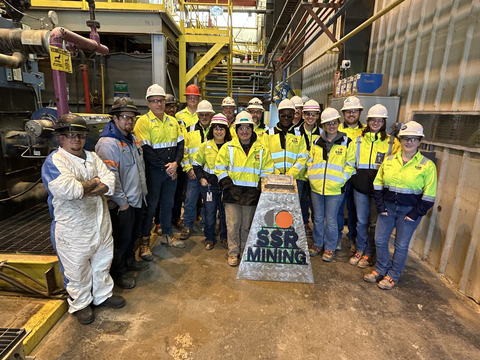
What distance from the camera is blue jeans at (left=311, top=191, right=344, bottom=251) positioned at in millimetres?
3841

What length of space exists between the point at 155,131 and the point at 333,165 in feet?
7.68

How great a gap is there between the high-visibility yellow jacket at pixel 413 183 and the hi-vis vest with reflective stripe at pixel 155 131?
2.73m

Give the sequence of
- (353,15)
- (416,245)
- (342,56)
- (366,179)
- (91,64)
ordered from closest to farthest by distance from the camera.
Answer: (366,179), (416,245), (353,15), (342,56), (91,64)

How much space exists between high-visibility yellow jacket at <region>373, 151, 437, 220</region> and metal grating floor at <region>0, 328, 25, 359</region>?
3.40 metres

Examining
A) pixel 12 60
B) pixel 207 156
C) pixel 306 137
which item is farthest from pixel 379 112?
pixel 12 60

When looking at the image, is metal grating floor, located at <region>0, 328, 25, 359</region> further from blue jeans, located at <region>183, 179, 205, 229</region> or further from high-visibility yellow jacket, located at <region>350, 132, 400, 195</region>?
high-visibility yellow jacket, located at <region>350, 132, 400, 195</region>

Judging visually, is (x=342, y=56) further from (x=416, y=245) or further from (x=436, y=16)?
(x=416, y=245)

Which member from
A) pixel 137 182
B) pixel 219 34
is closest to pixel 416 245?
pixel 137 182

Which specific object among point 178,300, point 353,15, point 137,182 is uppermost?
point 353,15

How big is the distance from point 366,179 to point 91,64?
254 inches

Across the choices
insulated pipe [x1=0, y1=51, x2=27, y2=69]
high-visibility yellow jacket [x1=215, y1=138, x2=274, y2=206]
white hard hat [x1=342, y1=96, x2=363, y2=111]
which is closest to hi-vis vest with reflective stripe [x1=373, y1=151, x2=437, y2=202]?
white hard hat [x1=342, y1=96, x2=363, y2=111]

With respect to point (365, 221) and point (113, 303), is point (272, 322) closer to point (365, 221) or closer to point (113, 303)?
point (113, 303)

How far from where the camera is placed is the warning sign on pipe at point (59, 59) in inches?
120

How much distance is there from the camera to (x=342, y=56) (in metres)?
5.67
